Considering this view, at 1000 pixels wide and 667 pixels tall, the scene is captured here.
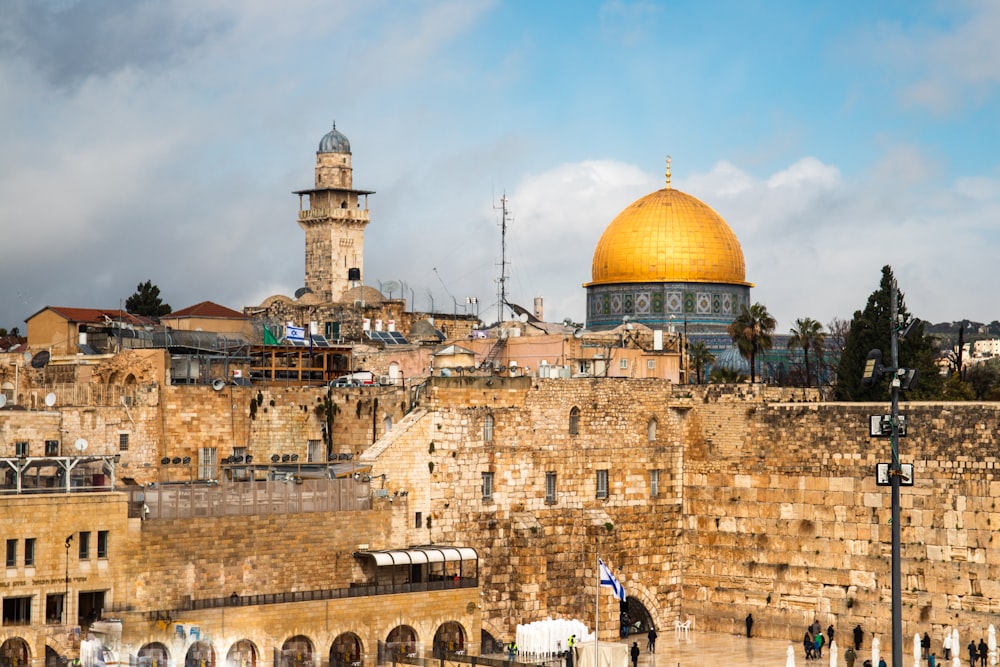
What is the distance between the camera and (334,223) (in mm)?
64188

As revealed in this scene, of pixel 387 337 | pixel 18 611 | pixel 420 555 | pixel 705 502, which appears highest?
pixel 387 337

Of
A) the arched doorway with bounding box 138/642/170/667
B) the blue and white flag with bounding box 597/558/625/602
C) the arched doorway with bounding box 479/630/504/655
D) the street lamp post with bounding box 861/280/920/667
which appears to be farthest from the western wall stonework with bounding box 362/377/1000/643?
the street lamp post with bounding box 861/280/920/667

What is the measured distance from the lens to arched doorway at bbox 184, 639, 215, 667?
33.5 m

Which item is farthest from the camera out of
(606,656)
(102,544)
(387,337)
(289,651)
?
(387,337)

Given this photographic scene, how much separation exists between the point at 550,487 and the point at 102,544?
39.0 feet

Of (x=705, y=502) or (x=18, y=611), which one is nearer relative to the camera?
(x=18, y=611)

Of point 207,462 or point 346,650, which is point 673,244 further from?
point 346,650

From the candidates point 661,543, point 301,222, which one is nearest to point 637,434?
point 661,543

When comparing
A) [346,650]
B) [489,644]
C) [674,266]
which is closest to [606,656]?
[489,644]

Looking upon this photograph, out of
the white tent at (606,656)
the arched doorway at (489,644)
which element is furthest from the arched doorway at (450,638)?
the white tent at (606,656)

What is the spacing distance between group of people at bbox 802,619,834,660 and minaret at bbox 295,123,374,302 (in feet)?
89.5

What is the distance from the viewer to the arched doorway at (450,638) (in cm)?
3734

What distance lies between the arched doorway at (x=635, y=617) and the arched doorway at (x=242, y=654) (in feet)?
38.6

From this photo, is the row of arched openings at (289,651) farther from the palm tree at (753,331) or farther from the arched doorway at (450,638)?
the palm tree at (753,331)
